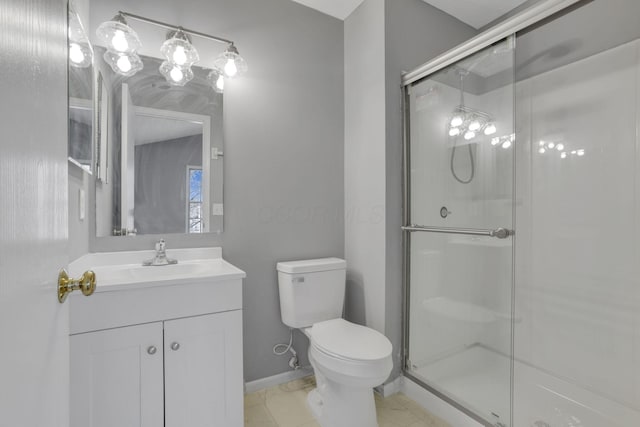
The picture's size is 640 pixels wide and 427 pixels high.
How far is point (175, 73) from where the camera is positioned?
68.4 inches

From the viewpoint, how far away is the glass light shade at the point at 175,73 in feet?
5.63

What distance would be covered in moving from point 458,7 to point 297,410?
2.78 metres

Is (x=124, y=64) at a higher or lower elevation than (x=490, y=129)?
higher

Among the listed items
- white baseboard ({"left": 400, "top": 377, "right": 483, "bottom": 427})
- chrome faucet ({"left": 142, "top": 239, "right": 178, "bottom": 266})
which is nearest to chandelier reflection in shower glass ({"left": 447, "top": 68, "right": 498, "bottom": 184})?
white baseboard ({"left": 400, "top": 377, "right": 483, "bottom": 427})

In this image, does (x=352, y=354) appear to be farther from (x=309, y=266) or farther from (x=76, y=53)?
(x=76, y=53)

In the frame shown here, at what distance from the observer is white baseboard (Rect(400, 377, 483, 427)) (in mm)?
1601

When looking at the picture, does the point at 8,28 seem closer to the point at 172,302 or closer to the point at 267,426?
the point at 172,302

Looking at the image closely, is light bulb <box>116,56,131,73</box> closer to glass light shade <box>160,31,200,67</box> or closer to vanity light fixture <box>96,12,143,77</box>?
vanity light fixture <box>96,12,143,77</box>

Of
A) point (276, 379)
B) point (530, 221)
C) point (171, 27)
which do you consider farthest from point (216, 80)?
point (530, 221)

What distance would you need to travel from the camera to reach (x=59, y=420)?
64 cm

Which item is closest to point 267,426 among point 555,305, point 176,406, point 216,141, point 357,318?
point 176,406

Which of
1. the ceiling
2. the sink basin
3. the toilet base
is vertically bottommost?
the toilet base

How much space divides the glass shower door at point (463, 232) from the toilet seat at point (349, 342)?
0.44m

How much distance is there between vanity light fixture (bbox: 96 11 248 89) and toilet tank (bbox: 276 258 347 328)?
1.17m
